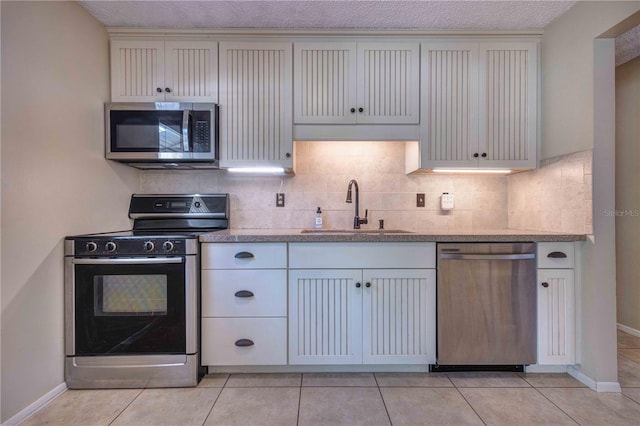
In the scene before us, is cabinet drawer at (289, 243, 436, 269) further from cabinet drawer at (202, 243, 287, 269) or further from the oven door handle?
the oven door handle

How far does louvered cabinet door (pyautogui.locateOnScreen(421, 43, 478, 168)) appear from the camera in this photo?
212cm

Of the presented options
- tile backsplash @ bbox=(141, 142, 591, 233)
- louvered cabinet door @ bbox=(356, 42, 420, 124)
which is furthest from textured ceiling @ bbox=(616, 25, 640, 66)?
louvered cabinet door @ bbox=(356, 42, 420, 124)

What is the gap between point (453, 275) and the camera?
186cm

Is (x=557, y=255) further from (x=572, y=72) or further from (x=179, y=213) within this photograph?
(x=179, y=213)

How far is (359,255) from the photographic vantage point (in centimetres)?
188

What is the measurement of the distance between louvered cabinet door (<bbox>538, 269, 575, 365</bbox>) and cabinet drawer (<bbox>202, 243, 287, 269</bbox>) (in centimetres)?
162

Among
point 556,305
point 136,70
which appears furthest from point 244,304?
point 556,305

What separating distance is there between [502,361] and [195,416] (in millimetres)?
1792

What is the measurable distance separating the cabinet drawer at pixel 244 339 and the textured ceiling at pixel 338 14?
1.95 m

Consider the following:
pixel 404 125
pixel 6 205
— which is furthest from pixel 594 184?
pixel 6 205

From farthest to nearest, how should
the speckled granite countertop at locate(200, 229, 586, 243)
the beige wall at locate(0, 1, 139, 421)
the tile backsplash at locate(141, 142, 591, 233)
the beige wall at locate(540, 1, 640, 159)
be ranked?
1. the tile backsplash at locate(141, 142, 591, 233)
2. the speckled granite countertop at locate(200, 229, 586, 243)
3. the beige wall at locate(540, 1, 640, 159)
4. the beige wall at locate(0, 1, 139, 421)

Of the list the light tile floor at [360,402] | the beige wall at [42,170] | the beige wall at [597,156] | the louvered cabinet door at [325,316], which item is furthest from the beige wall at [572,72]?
the beige wall at [42,170]

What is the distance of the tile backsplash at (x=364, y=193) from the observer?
2.48m

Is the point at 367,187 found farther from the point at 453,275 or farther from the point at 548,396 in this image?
the point at 548,396
